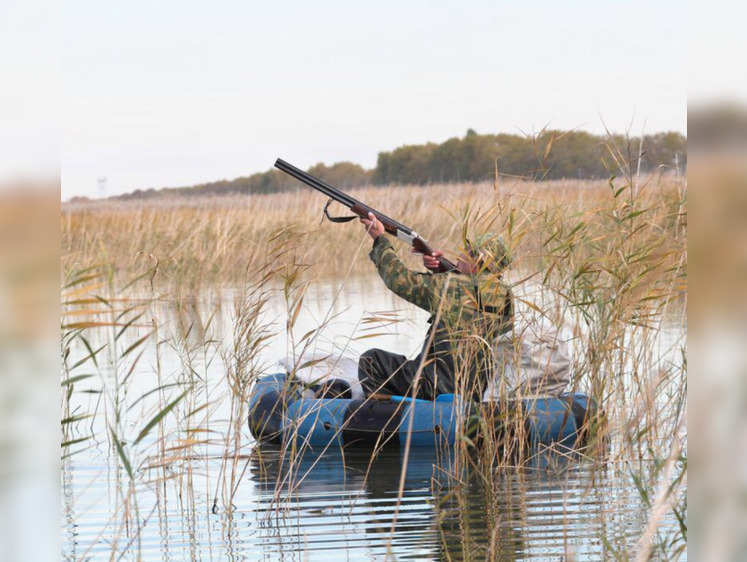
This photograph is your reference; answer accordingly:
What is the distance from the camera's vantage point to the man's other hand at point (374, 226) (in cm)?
636

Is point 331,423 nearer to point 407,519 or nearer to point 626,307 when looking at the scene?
point 407,519

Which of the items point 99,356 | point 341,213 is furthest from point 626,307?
point 341,213

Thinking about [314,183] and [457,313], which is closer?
[457,313]

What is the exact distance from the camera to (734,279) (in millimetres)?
1444

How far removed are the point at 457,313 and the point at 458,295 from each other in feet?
1.08

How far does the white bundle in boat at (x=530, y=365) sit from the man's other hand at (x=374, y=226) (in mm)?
1117

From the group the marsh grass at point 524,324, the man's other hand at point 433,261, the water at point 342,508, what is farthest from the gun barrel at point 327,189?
the water at point 342,508

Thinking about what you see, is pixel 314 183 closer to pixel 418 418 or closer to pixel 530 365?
pixel 418 418

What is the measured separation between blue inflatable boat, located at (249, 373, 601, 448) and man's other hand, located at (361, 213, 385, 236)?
3.36 feet

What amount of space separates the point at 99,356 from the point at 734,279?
356 inches

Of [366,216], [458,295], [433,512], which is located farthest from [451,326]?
[366,216]

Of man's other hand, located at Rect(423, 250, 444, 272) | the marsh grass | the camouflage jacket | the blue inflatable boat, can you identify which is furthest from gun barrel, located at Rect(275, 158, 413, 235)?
the blue inflatable boat

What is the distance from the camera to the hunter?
16.9 ft

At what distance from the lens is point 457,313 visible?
17.6 feet
